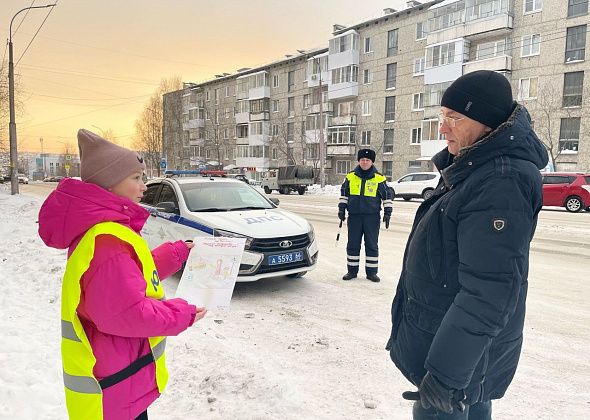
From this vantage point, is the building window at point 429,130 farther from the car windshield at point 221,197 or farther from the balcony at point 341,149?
the car windshield at point 221,197

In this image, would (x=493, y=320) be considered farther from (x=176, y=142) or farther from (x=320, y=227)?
(x=176, y=142)

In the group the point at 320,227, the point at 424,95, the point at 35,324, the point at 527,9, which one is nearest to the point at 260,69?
the point at 424,95

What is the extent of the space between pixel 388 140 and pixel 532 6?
14361mm

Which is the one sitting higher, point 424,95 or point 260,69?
point 260,69

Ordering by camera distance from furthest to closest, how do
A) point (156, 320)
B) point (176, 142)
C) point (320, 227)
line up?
point (176, 142), point (320, 227), point (156, 320)

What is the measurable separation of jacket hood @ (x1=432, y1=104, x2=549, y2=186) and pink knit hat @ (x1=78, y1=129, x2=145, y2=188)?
1.36 meters

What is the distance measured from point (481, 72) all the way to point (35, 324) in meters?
4.40

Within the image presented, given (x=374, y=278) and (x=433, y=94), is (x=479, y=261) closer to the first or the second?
(x=374, y=278)

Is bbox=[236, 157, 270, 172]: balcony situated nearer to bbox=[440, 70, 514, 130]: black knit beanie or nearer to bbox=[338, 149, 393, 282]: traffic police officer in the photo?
bbox=[338, 149, 393, 282]: traffic police officer

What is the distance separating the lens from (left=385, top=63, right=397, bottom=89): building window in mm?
38031

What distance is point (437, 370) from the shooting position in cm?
154

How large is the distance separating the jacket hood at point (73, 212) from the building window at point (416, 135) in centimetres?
3616

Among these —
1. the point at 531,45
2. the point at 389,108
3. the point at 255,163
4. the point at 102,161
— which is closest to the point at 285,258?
the point at 102,161

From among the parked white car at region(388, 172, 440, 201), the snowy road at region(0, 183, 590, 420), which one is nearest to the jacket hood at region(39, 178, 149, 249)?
the snowy road at region(0, 183, 590, 420)
